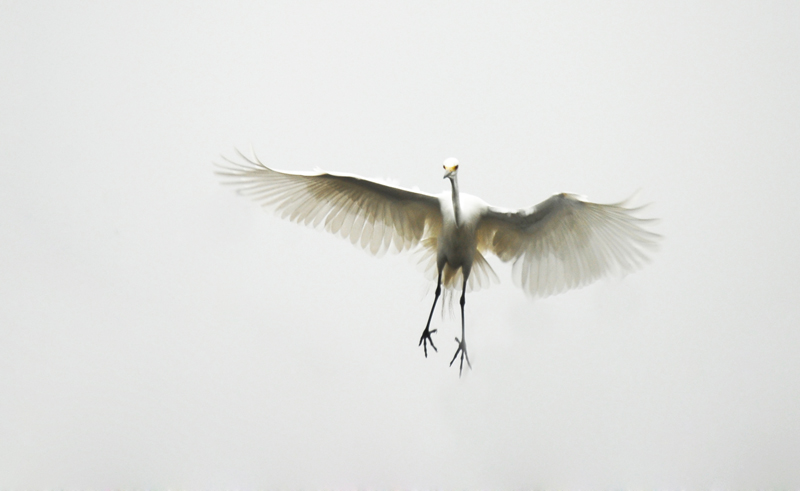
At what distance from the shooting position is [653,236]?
3012 millimetres

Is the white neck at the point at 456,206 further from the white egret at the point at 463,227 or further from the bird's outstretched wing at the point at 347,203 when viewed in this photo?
the bird's outstretched wing at the point at 347,203

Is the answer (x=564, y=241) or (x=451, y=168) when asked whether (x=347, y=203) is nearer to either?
(x=451, y=168)

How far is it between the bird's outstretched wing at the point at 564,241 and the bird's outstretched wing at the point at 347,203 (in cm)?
33

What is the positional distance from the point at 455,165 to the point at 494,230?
0.55 meters

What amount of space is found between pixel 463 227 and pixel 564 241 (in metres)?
0.53

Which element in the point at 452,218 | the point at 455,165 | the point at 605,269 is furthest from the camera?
the point at 605,269

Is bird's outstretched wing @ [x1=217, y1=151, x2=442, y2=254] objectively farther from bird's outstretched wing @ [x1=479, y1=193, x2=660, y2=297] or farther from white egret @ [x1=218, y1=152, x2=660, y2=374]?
bird's outstretched wing @ [x1=479, y1=193, x2=660, y2=297]

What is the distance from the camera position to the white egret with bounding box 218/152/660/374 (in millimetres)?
3045

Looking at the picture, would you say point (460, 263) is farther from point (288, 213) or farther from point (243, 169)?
point (243, 169)

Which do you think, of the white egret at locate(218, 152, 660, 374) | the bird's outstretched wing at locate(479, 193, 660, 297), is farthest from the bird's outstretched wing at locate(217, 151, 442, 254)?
the bird's outstretched wing at locate(479, 193, 660, 297)

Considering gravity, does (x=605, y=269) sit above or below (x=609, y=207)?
below

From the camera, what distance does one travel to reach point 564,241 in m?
3.23

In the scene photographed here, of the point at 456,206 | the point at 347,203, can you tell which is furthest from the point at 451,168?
the point at 347,203

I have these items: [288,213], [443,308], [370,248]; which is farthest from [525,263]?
[288,213]
